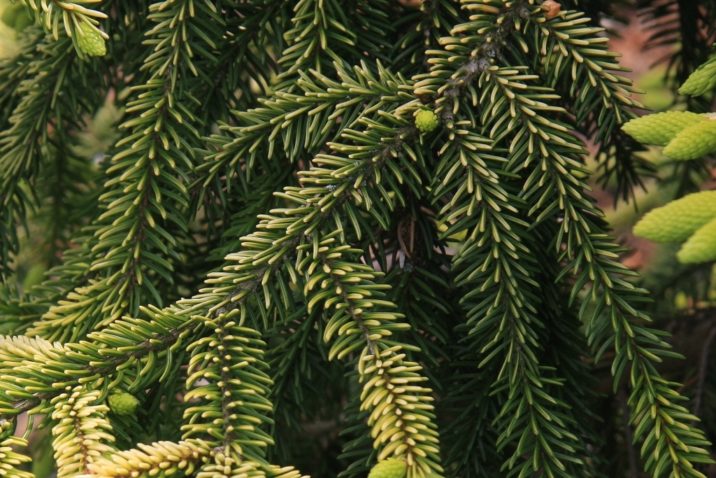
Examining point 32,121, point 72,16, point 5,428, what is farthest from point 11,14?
point 5,428

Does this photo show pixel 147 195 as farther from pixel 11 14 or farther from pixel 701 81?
pixel 701 81

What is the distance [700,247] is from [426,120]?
30cm

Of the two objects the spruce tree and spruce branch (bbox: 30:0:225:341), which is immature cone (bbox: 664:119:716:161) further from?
spruce branch (bbox: 30:0:225:341)

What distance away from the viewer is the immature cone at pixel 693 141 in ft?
2.08

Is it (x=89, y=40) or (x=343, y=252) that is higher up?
(x=89, y=40)

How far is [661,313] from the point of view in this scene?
1.55 meters

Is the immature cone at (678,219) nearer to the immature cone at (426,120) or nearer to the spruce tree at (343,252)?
the spruce tree at (343,252)

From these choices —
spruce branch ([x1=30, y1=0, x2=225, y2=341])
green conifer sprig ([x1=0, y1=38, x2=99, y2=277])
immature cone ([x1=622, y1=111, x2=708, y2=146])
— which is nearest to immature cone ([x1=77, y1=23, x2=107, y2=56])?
spruce branch ([x1=30, y1=0, x2=225, y2=341])

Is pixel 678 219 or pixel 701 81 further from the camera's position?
pixel 701 81

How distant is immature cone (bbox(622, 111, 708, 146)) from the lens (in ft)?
2.21

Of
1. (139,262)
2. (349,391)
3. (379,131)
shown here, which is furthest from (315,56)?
(349,391)

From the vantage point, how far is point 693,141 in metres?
0.64

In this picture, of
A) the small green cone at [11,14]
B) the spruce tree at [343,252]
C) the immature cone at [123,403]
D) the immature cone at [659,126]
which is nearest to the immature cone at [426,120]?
the spruce tree at [343,252]

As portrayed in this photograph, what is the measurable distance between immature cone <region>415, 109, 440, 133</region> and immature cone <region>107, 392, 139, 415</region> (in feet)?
1.28
